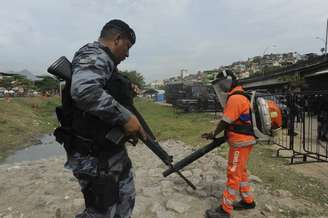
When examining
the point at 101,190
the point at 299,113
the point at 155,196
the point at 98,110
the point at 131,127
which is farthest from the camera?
the point at 299,113

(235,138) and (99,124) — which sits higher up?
(99,124)

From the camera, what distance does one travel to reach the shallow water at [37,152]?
27.1 ft

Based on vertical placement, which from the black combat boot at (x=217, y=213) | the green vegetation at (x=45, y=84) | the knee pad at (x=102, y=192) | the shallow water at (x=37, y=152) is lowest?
the shallow water at (x=37, y=152)

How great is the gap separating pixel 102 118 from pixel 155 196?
2.66 meters

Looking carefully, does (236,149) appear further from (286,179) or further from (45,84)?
(45,84)

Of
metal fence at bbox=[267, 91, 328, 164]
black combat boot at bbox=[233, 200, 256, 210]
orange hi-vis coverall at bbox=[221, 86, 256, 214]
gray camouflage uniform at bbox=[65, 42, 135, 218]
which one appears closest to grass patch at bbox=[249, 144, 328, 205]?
metal fence at bbox=[267, 91, 328, 164]

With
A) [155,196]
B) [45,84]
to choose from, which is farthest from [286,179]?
[45,84]

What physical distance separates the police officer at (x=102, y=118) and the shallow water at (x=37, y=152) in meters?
6.81

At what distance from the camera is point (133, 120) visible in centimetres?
202

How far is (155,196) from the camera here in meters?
4.27

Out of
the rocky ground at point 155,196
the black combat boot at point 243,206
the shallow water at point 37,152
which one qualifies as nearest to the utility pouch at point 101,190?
the rocky ground at point 155,196

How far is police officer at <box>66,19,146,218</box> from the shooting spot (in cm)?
192

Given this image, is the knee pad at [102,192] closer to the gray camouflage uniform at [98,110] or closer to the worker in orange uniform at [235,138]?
the gray camouflage uniform at [98,110]

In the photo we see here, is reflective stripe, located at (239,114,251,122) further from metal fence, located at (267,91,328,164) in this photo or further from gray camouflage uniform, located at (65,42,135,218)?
metal fence, located at (267,91,328,164)
